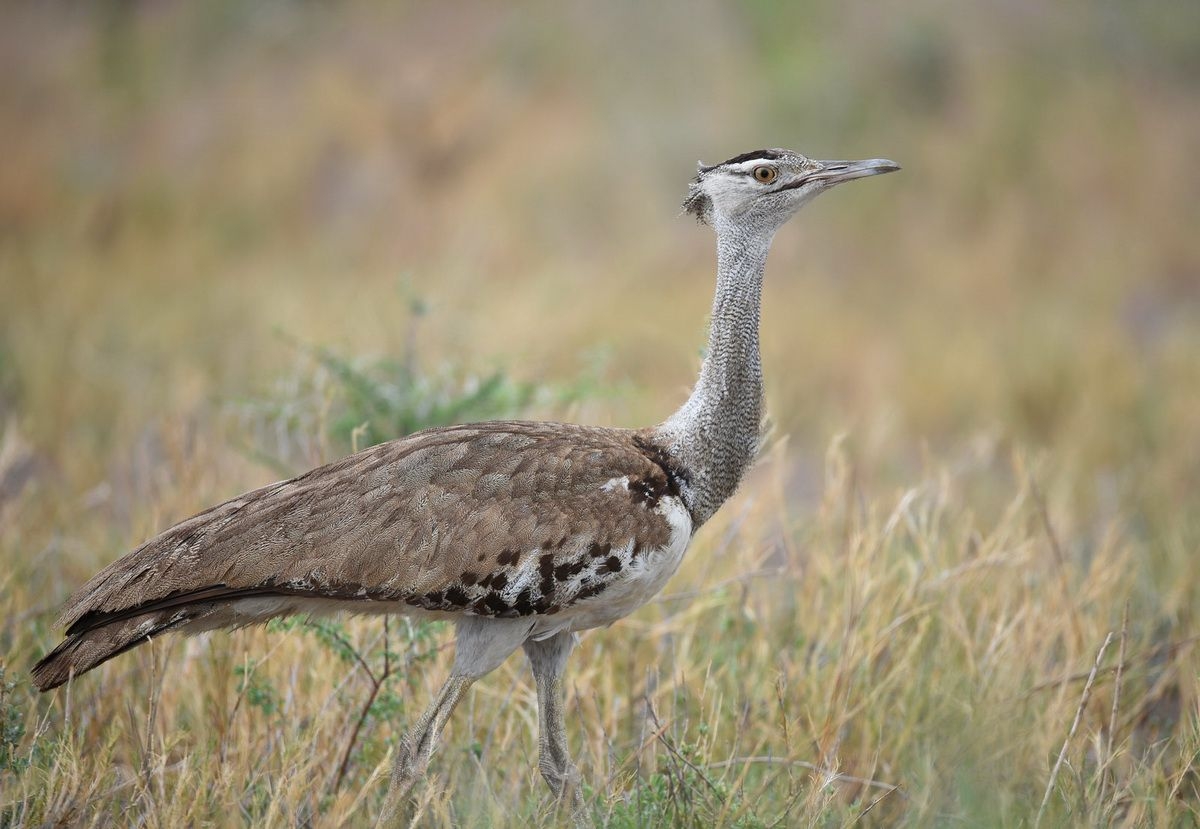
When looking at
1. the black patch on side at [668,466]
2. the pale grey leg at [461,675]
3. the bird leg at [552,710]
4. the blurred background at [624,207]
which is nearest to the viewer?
the pale grey leg at [461,675]

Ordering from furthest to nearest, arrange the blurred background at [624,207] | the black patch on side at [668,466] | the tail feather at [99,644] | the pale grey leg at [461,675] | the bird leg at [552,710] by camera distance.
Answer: the blurred background at [624,207] < the bird leg at [552,710] < the black patch on side at [668,466] < the pale grey leg at [461,675] < the tail feather at [99,644]

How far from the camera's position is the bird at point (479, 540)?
2.89 metres

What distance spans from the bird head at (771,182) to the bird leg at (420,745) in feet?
4.45

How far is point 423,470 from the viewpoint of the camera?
3.05 metres

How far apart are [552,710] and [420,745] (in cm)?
37

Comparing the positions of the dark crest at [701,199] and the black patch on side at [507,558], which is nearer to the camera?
the black patch on side at [507,558]

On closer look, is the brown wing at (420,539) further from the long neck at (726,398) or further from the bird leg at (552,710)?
the bird leg at (552,710)

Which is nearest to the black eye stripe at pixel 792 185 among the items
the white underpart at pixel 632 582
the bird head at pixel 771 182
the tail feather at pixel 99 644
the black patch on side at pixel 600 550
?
the bird head at pixel 771 182

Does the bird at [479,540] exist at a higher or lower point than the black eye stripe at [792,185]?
lower

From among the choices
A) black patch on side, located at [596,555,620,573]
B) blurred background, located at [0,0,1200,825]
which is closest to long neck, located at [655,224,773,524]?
black patch on side, located at [596,555,620,573]

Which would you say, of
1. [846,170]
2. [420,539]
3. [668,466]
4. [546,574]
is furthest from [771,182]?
[420,539]

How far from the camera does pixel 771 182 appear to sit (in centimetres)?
328

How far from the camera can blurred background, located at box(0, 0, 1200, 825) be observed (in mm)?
7914

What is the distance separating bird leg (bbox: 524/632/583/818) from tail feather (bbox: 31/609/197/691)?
86cm
